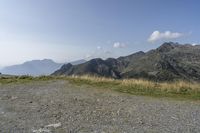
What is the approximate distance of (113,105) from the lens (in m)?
13.0

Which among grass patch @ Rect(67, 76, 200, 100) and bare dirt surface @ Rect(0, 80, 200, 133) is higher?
grass patch @ Rect(67, 76, 200, 100)

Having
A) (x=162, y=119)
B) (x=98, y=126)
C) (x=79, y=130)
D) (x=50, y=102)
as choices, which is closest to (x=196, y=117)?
(x=162, y=119)

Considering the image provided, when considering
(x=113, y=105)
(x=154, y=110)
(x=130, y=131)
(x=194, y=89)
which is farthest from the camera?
(x=194, y=89)

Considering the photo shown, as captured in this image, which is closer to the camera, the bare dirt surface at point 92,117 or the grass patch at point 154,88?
the bare dirt surface at point 92,117

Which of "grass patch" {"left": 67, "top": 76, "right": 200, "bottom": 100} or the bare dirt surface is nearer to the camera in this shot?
the bare dirt surface

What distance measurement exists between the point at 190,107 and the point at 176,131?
5.24m

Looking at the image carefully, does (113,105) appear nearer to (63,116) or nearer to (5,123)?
(63,116)

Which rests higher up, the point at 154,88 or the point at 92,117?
the point at 154,88

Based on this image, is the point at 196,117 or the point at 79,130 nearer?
the point at 79,130

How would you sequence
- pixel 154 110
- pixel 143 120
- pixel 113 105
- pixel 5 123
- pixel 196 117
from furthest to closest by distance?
pixel 113 105
pixel 154 110
pixel 196 117
pixel 143 120
pixel 5 123

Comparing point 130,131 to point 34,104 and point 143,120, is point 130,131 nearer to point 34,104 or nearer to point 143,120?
point 143,120

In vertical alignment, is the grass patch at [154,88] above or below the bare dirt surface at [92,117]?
above

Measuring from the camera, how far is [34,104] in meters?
13.1

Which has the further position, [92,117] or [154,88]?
[154,88]
